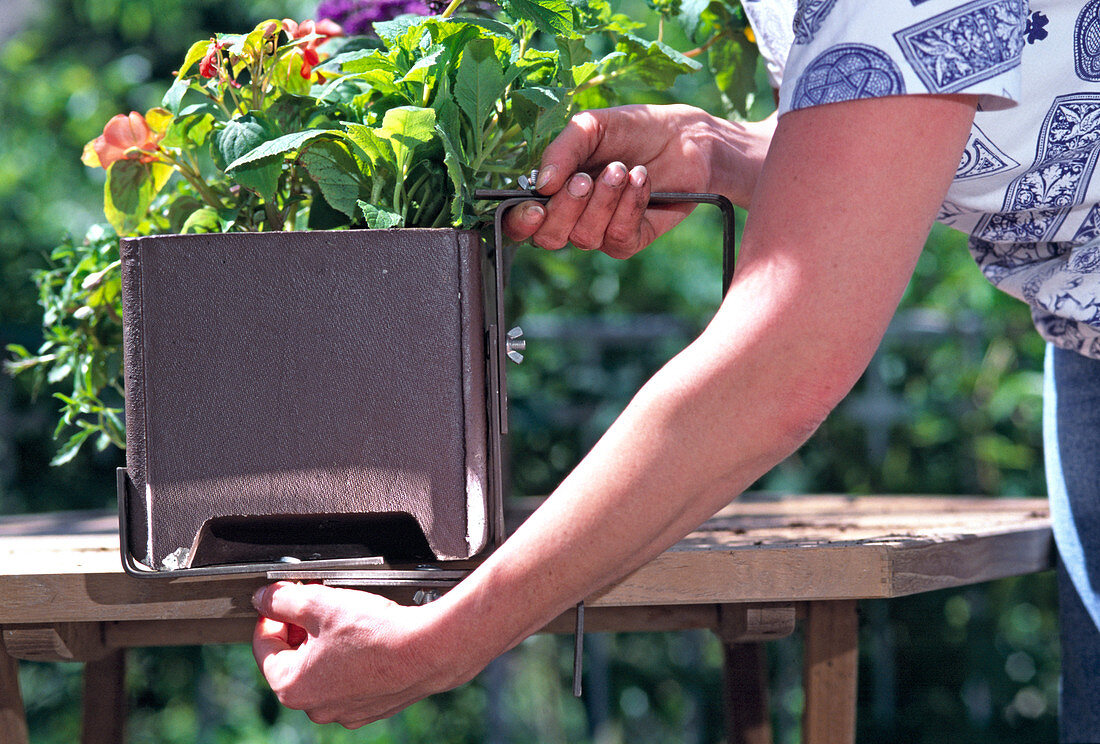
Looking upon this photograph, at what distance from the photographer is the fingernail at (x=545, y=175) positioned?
69 centimetres

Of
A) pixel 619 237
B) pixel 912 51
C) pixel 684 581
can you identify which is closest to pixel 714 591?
pixel 684 581

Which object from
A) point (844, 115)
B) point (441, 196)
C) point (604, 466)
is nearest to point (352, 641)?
point (604, 466)

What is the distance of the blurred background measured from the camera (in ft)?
6.63

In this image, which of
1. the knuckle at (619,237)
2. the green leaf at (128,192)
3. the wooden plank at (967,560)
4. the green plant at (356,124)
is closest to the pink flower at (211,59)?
the green plant at (356,124)

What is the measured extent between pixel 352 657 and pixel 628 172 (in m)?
0.42

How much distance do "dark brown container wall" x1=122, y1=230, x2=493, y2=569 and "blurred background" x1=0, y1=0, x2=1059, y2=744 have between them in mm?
1364

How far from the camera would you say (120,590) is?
0.68 metres

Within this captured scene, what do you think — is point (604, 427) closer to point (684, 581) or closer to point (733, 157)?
point (733, 157)

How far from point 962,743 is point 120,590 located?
76.0 inches

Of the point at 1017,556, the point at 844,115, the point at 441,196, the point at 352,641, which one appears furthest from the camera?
the point at 1017,556

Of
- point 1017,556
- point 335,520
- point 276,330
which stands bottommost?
point 1017,556

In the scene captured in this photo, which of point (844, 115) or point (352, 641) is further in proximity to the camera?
point (352, 641)

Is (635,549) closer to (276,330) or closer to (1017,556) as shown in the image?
(276,330)

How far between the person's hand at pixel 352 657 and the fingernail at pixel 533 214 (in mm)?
296
